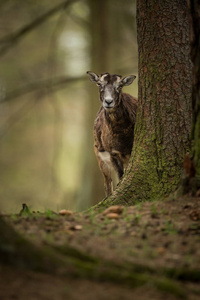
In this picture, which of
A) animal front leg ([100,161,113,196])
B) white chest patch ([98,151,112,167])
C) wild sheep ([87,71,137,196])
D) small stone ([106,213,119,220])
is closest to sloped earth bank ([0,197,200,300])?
small stone ([106,213,119,220])

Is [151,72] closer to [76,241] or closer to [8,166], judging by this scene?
[76,241]

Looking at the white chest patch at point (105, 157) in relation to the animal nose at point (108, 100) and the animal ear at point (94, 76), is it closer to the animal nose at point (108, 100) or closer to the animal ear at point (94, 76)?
the animal nose at point (108, 100)

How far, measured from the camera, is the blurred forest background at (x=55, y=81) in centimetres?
1266

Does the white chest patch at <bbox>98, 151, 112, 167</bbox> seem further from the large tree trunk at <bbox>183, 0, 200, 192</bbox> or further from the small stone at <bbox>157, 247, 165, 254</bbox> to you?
the small stone at <bbox>157, 247, 165, 254</bbox>

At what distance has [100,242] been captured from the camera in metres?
3.81

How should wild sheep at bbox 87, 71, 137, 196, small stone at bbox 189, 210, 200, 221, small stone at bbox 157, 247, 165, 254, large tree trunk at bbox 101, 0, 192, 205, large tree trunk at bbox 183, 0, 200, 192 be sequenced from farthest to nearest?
wild sheep at bbox 87, 71, 137, 196
large tree trunk at bbox 101, 0, 192, 205
large tree trunk at bbox 183, 0, 200, 192
small stone at bbox 189, 210, 200, 221
small stone at bbox 157, 247, 165, 254

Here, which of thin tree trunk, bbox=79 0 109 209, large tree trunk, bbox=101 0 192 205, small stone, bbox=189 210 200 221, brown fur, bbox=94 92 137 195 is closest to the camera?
small stone, bbox=189 210 200 221

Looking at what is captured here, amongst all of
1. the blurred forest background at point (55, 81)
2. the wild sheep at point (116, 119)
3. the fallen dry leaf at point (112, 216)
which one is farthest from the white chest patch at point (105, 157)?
the fallen dry leaf at point (112, 216)

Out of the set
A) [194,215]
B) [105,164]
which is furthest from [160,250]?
[105,164]

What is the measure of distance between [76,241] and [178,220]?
3.96 ft

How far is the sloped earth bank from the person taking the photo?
2975 mm

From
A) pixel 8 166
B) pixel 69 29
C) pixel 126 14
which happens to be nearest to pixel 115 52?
pixel 126 14

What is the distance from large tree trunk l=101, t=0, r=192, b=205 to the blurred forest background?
146 centimetres

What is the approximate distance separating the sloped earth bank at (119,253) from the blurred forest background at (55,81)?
1.78 meters
